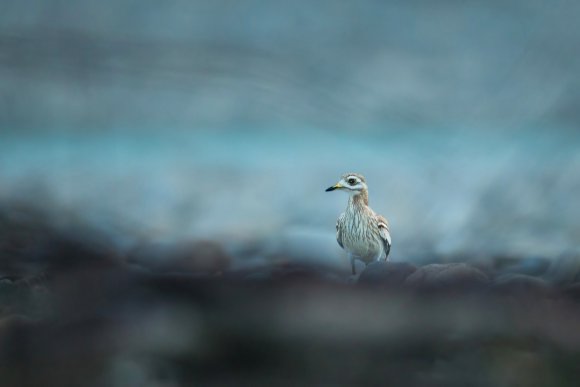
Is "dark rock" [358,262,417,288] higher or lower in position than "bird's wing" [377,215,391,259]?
lower

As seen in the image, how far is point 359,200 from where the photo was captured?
664 centimetres

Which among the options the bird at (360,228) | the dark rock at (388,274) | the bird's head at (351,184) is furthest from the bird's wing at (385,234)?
the dark rock at (388,274)

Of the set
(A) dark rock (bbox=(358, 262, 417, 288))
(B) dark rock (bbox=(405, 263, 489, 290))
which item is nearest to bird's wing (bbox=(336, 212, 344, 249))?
(A) dark rock (bbox=(358, 262, 417, 288))

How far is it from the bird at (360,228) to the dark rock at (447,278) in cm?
63

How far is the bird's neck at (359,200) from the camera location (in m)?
6.62

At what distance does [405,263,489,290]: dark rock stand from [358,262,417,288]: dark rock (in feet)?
0.15

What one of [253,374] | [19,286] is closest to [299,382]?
[253,374]

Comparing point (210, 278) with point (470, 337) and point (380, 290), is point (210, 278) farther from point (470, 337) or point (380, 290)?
point (470, 337)

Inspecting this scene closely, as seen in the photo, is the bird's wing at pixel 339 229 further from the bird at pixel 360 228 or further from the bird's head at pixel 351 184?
the bird's head at pixel 351 184

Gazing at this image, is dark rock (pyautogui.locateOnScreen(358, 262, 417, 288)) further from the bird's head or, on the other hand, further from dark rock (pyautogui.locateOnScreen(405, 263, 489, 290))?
the bird's head

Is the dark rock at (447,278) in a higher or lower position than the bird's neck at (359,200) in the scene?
lower

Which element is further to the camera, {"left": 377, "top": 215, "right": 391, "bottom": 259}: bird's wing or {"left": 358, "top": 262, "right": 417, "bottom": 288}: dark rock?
{"left": 377, "top": 215, "right": 391, "bottom": 259}: bird's wing

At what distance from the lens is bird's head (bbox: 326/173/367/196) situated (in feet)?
21.5

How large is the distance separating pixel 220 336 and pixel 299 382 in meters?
0.66
